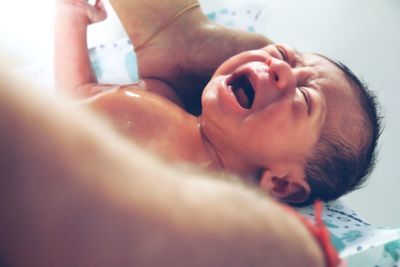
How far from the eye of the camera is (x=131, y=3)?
855 millimetres

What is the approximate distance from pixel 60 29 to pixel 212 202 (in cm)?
75

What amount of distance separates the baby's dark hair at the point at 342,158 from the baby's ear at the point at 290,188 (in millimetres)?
10

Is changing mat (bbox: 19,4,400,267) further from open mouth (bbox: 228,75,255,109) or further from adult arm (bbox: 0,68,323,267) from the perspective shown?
adult arm (bbox: 0,68,323,267)

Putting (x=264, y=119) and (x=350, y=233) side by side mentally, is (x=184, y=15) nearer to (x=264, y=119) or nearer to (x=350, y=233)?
(x=264, y=119)

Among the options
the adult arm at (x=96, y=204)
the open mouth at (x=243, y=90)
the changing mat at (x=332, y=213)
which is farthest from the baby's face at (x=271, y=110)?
the adult arm at (x=96, y=204)

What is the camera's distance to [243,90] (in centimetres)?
70

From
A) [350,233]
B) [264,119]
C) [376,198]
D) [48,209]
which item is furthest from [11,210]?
[376,198]

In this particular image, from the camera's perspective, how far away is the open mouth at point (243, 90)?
0.69m

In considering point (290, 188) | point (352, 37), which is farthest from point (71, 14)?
point (352, 37)

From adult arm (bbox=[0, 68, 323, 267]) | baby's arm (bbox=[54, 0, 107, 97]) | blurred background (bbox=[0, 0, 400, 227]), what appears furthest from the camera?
blurred background (bbox=[0, 0, 400, 227])

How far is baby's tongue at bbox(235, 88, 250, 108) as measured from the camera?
0.69 m

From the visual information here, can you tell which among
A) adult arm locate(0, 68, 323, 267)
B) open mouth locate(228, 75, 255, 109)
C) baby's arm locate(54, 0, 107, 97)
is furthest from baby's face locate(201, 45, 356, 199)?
adult arm locate(0, 68, 323, 267)

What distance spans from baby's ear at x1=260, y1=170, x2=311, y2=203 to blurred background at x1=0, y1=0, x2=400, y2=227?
262 mm

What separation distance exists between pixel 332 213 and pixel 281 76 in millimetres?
303
